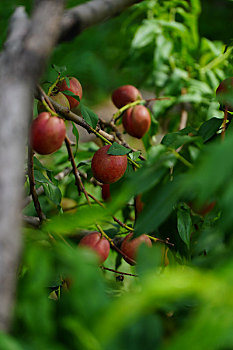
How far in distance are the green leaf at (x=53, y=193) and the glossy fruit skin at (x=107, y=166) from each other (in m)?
0.07

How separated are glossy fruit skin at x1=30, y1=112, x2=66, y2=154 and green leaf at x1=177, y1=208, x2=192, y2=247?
7.5 inches

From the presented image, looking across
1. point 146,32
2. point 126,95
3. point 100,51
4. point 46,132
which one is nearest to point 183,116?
point 146,32

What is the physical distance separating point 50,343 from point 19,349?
0.07ft

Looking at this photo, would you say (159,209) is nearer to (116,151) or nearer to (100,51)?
(116,151)

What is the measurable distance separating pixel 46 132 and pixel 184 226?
0.73ft

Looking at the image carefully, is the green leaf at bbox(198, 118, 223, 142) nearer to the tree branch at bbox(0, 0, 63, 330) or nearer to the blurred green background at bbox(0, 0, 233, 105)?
the tree branch at bbox(0, 0, 63, 330)

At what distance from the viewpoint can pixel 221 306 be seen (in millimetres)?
256

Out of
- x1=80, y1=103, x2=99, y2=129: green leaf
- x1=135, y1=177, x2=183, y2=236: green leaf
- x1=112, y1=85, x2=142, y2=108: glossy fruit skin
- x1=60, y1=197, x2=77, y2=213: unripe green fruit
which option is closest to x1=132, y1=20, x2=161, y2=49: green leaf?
x1=112, y1=85, x2=142, y2=108: glossy fruit skin

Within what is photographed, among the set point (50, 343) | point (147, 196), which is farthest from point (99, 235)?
point (50, 343)

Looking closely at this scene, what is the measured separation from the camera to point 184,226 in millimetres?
608

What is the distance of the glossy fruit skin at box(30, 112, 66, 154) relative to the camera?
0.50 m

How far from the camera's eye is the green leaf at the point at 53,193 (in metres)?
0.67

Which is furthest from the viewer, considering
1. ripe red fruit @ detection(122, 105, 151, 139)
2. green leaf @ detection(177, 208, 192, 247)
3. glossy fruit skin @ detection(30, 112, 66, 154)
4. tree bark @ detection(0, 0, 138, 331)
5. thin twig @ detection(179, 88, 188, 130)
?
thin twig @ detection(179, 88, 188, 130)

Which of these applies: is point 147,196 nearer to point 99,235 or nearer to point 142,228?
point 142,228
